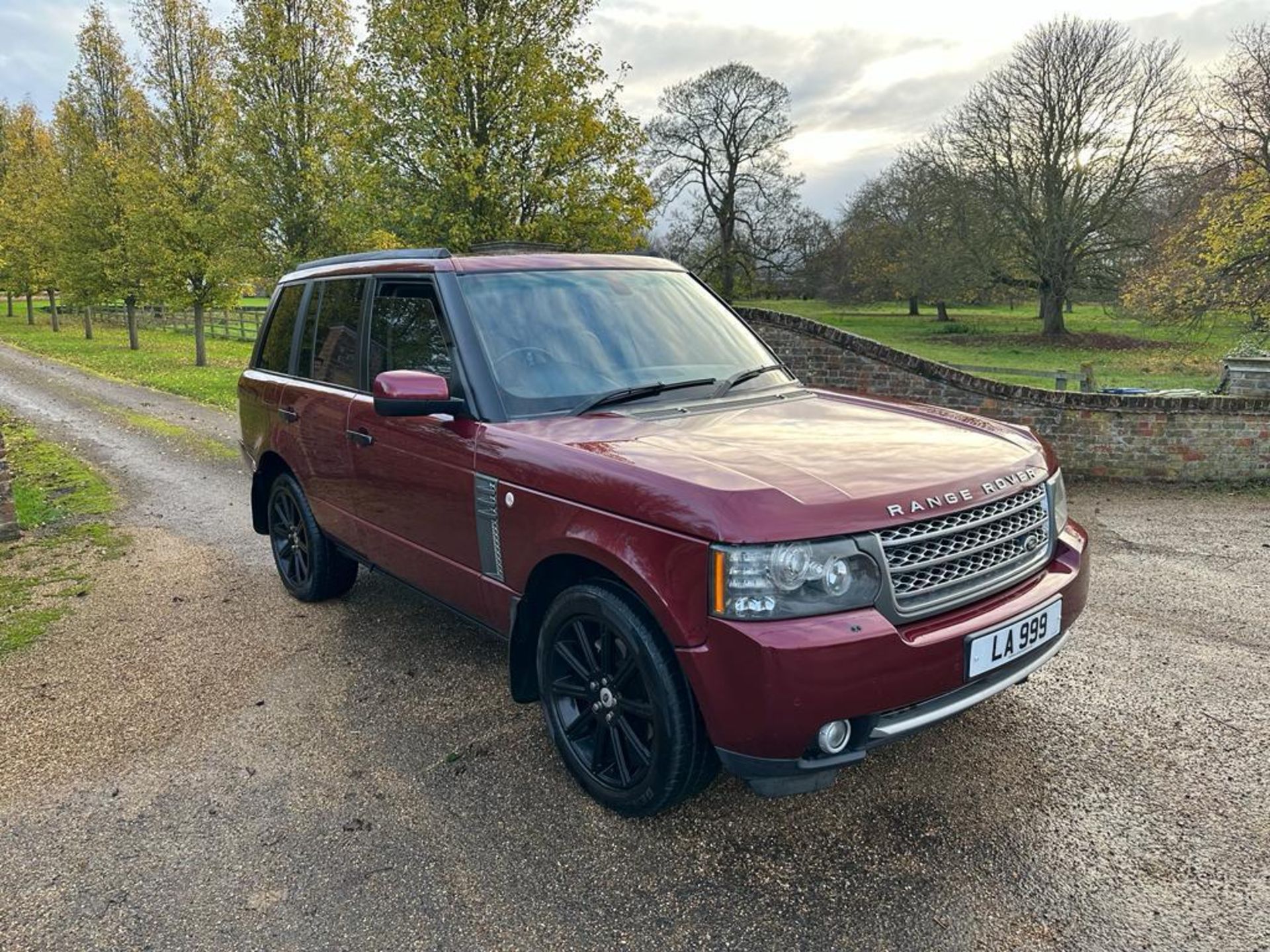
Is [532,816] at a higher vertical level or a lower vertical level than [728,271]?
lower

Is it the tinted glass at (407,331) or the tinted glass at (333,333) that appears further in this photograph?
the tinted glass at (333,333)

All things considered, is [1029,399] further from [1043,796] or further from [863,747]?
[863,747]

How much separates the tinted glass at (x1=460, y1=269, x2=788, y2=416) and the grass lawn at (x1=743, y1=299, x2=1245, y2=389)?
513 inches

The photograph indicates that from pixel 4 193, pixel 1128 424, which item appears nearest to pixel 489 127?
pixel 1128 424

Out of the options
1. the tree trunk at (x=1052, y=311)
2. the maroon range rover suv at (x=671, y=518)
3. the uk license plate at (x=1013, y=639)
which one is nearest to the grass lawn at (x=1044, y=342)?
the tree trunk at (x=1052, y=311)

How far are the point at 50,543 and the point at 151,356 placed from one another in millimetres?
21270

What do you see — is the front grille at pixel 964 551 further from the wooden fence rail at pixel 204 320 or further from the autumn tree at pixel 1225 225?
the wooden fence rail at pixel 204 320

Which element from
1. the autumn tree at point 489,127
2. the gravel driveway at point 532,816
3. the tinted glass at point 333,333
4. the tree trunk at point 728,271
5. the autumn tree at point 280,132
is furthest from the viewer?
the tree trunk at point 728,271

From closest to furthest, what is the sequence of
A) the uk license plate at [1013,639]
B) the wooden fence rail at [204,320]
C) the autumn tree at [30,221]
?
the uk license plate at [1013,639] → the autumn tree at [30,221] → the wooden fence rail at [204,320]

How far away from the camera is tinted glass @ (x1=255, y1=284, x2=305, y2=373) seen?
201 inches

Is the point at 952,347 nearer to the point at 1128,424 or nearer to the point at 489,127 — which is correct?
the point at 489,127

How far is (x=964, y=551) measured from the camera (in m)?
2.66

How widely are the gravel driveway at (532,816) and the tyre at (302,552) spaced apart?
15.7 inches

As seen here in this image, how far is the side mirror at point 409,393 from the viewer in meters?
3.23
